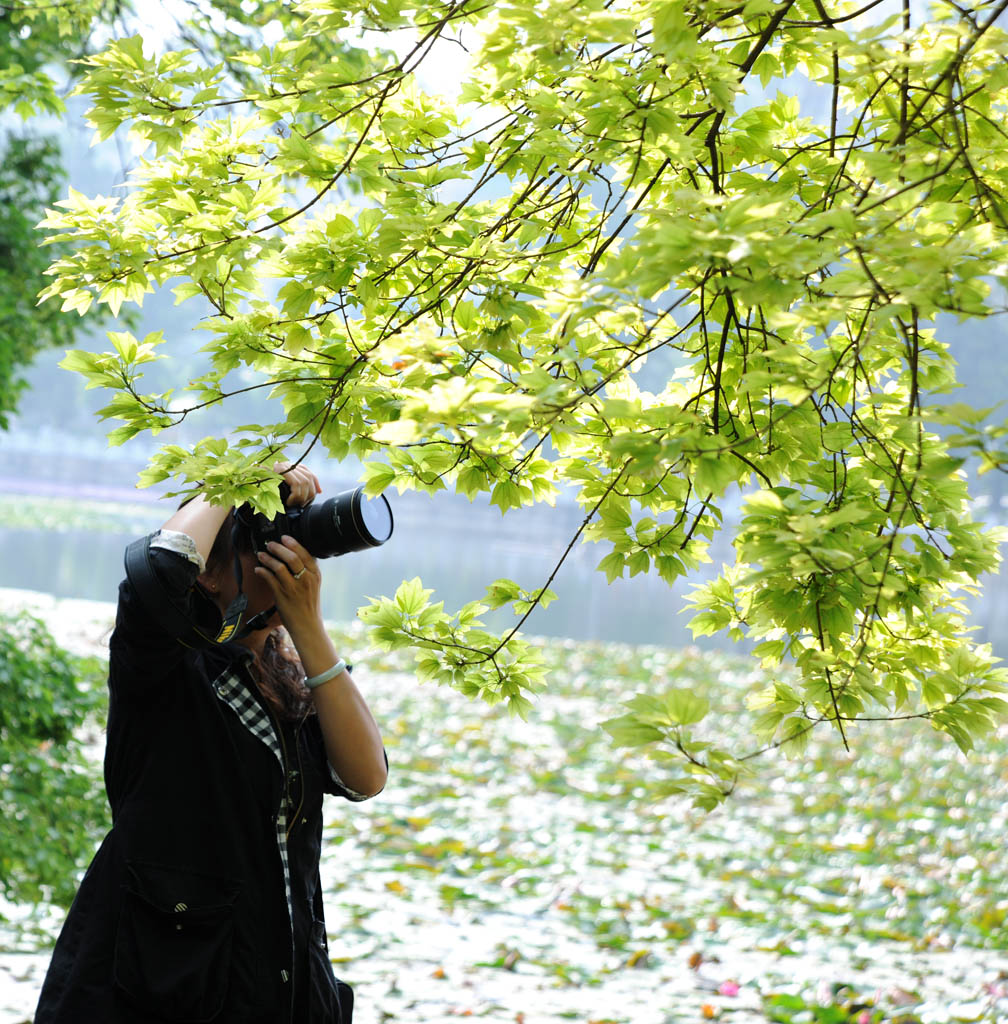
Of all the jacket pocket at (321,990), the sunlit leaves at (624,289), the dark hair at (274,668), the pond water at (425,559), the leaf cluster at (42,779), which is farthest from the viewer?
the pond water at (425,559)

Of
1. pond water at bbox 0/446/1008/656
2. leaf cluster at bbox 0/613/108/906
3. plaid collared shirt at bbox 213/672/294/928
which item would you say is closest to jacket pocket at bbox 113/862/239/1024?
plaid collared shirt at bbox 213/672/294/928

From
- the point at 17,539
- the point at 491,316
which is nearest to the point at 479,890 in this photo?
the point at 491,316

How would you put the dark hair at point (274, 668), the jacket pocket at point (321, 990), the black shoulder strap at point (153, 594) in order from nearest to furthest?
the black shoulder strap at point (153, 594), the jacket pocket at point (321, 990), the dark hair at point (274, 668)

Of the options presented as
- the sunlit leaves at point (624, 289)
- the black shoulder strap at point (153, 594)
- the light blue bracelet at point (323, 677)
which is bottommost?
the light blue bracelet at point (323, 677)

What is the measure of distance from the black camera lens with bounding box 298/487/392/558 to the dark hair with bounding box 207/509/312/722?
0.10 meters

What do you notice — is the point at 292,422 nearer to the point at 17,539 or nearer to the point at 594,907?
the point at 594,907

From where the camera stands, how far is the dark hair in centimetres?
158

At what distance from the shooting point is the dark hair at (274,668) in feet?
5.18

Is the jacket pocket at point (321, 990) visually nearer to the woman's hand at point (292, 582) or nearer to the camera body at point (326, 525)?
the woman's hand at point (292, 582)

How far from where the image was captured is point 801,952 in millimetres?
3852

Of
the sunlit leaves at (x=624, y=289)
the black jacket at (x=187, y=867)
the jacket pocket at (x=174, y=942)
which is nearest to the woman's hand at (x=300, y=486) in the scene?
the sunlit leaves at (x=624, y=289)

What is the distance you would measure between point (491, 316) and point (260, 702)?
0.63 m

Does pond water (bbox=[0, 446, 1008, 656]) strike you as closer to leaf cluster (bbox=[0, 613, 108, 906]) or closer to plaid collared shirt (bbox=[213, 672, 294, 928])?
leaf cluster (bbox=[0, 613, 108, 906])

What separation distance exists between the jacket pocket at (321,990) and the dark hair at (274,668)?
31 cm
